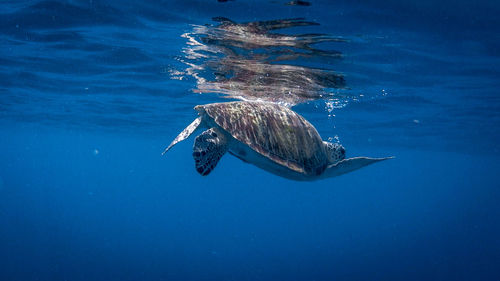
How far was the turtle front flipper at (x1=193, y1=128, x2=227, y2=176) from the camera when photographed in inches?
196

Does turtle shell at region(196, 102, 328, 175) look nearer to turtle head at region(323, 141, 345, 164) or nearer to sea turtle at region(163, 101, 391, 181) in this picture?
sea turtle at region(163, 101, 391, 181)

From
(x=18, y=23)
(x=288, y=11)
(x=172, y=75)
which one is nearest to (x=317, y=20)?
(x=288, y=11)

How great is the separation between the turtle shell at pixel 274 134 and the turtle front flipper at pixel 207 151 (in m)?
0.31

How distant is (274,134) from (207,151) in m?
1.55

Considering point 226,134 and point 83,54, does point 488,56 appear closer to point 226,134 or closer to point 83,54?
point 226,134

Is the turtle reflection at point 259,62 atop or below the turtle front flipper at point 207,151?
atop

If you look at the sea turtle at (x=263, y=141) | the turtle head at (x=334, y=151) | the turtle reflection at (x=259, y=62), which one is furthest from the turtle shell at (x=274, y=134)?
the turtle reflection at (x=259, y=62)

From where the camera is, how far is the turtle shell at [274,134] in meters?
5.61

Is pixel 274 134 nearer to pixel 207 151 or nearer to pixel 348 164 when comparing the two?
pixel 207 151

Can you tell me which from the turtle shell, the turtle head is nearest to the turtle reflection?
the turtle shell

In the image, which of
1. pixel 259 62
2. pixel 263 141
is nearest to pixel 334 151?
pixel 263 141

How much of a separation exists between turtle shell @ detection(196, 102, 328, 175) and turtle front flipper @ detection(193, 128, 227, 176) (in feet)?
1.01

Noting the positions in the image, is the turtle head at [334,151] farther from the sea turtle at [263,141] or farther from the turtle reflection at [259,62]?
the turtle reflection at [259,62]

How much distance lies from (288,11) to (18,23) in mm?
8475
